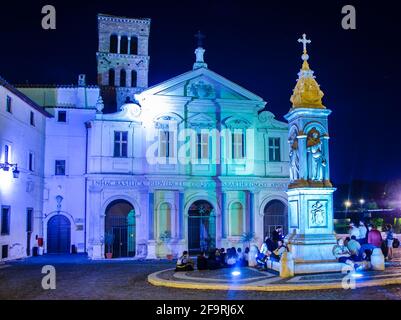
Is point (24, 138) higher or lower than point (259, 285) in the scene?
higher

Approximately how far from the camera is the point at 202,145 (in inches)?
1235

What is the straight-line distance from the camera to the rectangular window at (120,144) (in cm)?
3052

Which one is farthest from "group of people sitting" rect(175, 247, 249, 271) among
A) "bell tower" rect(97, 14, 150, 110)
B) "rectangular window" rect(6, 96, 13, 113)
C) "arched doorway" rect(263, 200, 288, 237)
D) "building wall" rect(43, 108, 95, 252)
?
"bell tower" rect(97, 14, 150, 110)

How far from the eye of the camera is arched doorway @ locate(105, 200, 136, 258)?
99.3 ft

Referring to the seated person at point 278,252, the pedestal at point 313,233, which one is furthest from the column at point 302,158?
the seated person at point 278,252

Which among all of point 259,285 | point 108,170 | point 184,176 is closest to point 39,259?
point 108,170

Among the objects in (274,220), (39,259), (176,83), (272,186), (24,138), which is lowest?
(39,259)

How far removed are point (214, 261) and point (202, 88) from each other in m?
14.6

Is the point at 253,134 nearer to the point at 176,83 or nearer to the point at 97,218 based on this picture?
the point at 176,83

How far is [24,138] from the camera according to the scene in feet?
99.9

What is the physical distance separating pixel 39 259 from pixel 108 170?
6.73 m

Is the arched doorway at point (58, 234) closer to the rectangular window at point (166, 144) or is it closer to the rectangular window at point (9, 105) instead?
the rectangular window at point (9, 105)

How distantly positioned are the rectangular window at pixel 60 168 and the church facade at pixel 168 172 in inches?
2.7
